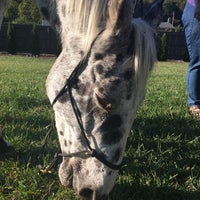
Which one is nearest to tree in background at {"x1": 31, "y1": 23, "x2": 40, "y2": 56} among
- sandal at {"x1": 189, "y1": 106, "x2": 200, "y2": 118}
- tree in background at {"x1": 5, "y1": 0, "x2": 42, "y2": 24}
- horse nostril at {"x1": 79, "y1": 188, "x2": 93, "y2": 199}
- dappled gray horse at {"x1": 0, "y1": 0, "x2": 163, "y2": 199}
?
tree in background at {"x1": 5, "y1": 0, "x2": 42, "y2": 24}

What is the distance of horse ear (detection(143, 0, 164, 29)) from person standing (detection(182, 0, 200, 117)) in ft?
7.18

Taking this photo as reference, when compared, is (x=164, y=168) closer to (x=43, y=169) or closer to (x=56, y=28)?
(x=43, y=169)

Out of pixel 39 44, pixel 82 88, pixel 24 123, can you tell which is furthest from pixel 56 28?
pixel 39 44

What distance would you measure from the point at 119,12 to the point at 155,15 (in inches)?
17.4

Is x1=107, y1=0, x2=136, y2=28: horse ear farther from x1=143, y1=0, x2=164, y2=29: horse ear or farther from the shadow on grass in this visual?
the shadow on grass

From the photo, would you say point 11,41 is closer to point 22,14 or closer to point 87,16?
point 22,14

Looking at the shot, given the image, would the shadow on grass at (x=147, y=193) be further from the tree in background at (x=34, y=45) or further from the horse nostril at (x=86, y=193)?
the tree in background at (x=34, y=45)

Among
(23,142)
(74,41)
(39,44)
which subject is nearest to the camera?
(74,41)

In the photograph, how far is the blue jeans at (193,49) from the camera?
4.15 meters

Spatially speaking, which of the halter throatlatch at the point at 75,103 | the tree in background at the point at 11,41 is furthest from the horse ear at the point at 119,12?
the tree in background at the point at 11,41

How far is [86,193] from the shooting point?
1892 millimetres

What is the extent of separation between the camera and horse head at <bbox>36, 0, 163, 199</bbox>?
1.76 m

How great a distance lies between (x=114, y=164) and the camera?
1.86 meters

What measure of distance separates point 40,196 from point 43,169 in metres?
0.26
